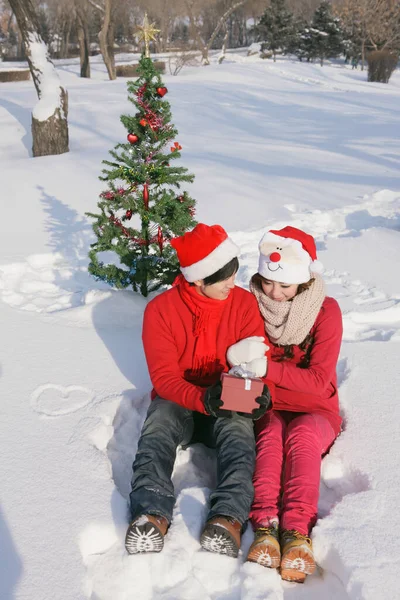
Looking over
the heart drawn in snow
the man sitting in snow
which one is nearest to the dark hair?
the man sitting in snow

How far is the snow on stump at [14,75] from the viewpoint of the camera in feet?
71.5

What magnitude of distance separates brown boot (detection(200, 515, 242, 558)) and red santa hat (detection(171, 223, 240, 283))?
1.08 m

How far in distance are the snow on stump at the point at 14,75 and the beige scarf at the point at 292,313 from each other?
72.3ft

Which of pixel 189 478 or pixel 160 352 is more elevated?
pixel 160 352

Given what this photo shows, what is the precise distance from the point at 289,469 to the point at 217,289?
2.82 feet

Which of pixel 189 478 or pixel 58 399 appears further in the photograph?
pixel 58 399

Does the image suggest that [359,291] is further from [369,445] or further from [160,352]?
[160,352]

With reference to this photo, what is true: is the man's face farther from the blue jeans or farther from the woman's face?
the blue jeans

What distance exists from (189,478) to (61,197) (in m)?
5.18

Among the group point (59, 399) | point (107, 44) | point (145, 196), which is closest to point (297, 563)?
point (59, 399)

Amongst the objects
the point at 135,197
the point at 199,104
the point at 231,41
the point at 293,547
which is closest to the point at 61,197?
the point at 135,197

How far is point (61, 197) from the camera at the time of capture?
6984 mm

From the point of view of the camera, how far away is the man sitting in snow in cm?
230

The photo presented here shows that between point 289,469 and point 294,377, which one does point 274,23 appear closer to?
point 294,377
